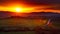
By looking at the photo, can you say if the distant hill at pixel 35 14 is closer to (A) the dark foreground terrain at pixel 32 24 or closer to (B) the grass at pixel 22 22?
(A) the dark foreground terrain at pixel 32 24

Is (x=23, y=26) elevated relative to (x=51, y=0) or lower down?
lower down

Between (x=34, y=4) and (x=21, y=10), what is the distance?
0.25m

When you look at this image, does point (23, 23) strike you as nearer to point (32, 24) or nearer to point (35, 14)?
point (32, 24)

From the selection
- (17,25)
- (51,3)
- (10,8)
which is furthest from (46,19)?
(10,8)

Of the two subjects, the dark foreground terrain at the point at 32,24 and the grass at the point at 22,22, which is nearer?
the dark foreground terrain at the point at 32,24

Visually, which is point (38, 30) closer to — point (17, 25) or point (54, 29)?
point (54, 29)

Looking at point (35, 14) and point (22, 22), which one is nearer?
point (35, 14)

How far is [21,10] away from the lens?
1809 millimetres

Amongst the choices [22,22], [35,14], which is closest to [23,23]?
[22,22]

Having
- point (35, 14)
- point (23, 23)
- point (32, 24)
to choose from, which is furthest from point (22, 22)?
point (35, 14)

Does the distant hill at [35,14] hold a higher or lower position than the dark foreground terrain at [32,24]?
higher

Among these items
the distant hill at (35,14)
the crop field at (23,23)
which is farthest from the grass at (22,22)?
the distant hill at (35,14)

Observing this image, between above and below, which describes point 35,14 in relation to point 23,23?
above

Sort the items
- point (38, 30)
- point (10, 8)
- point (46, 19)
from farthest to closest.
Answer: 1. point (10, 8)
2. point (46, 19)
3. point (38, 30)
